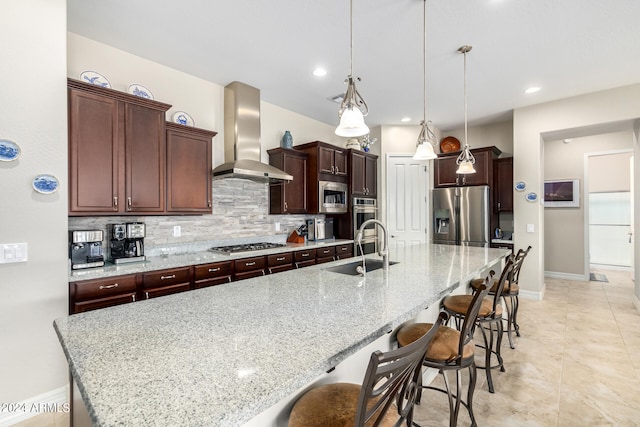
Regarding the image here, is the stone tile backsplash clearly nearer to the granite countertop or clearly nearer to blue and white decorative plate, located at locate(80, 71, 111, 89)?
the granite countertop

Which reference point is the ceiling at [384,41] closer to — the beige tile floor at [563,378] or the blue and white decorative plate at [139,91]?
the blue and white decorative plate at [139,91]

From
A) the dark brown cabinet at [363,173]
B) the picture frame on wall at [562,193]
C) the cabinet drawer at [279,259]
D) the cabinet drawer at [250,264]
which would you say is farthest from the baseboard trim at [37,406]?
the picture frame on wall at [562,193]

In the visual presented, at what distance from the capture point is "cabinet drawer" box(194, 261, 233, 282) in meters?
2.79

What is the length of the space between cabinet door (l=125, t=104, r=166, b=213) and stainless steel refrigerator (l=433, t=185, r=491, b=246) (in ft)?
14.4

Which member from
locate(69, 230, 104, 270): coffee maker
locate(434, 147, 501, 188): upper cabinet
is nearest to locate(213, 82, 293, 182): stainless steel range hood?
locate(69, 230, 104, 270): coffee maker

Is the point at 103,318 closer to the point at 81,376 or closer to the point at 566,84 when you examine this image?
the point at 81,376

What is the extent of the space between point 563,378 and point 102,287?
3651 mm

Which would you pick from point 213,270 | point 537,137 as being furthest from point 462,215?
point 213,270

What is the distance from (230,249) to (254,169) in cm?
97

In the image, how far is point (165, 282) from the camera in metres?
2.58

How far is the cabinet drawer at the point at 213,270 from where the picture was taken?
2793mm

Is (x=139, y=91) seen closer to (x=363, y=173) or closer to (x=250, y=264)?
(x=250, y=264)

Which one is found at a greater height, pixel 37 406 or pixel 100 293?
pixel 100 293

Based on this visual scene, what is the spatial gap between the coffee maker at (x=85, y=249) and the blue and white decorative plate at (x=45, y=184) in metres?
0.40
